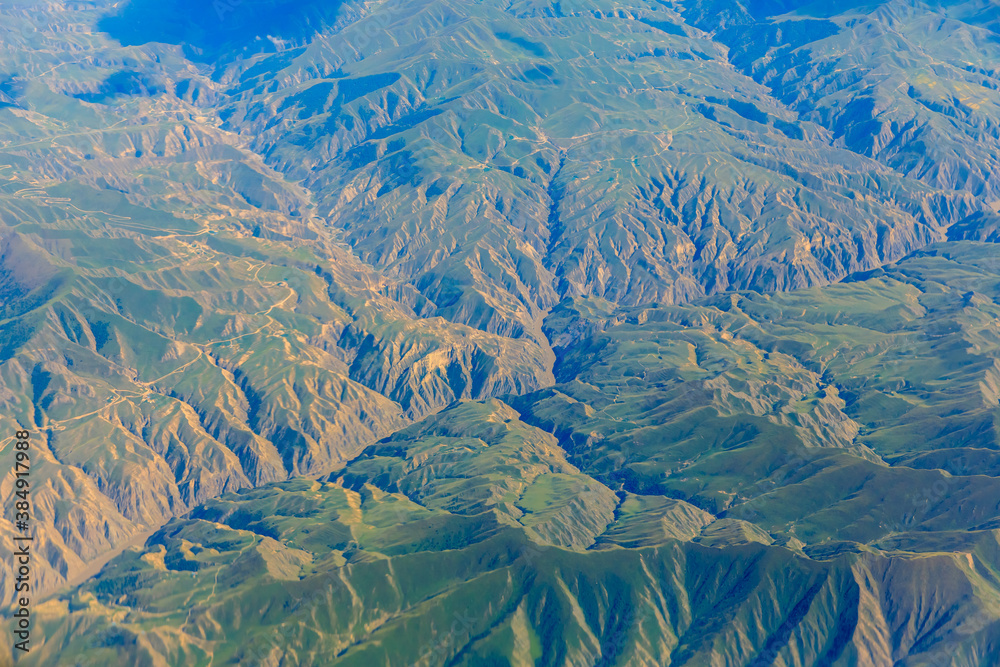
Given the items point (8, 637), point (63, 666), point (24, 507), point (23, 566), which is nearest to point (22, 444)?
point (23, 566)

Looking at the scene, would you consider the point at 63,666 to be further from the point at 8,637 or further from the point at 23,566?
the point at 8,637

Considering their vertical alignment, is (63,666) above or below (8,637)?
below

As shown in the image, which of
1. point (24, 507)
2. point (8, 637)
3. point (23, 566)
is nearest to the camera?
point (8, 637)

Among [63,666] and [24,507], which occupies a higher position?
[24,507]

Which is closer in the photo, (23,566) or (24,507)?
(24,507)

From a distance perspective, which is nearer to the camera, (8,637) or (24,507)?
(8,637)

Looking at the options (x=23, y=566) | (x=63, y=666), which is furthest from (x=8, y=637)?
(x=63, y=666)

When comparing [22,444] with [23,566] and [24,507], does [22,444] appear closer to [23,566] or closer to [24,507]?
[23,566]

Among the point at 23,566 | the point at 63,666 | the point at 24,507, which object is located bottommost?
the point at 63,666

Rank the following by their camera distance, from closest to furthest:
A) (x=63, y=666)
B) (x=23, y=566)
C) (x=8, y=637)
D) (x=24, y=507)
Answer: (x=8, y=637)
(x=24, y=507)
(x=23, y=566)
(x=63, y=666)
